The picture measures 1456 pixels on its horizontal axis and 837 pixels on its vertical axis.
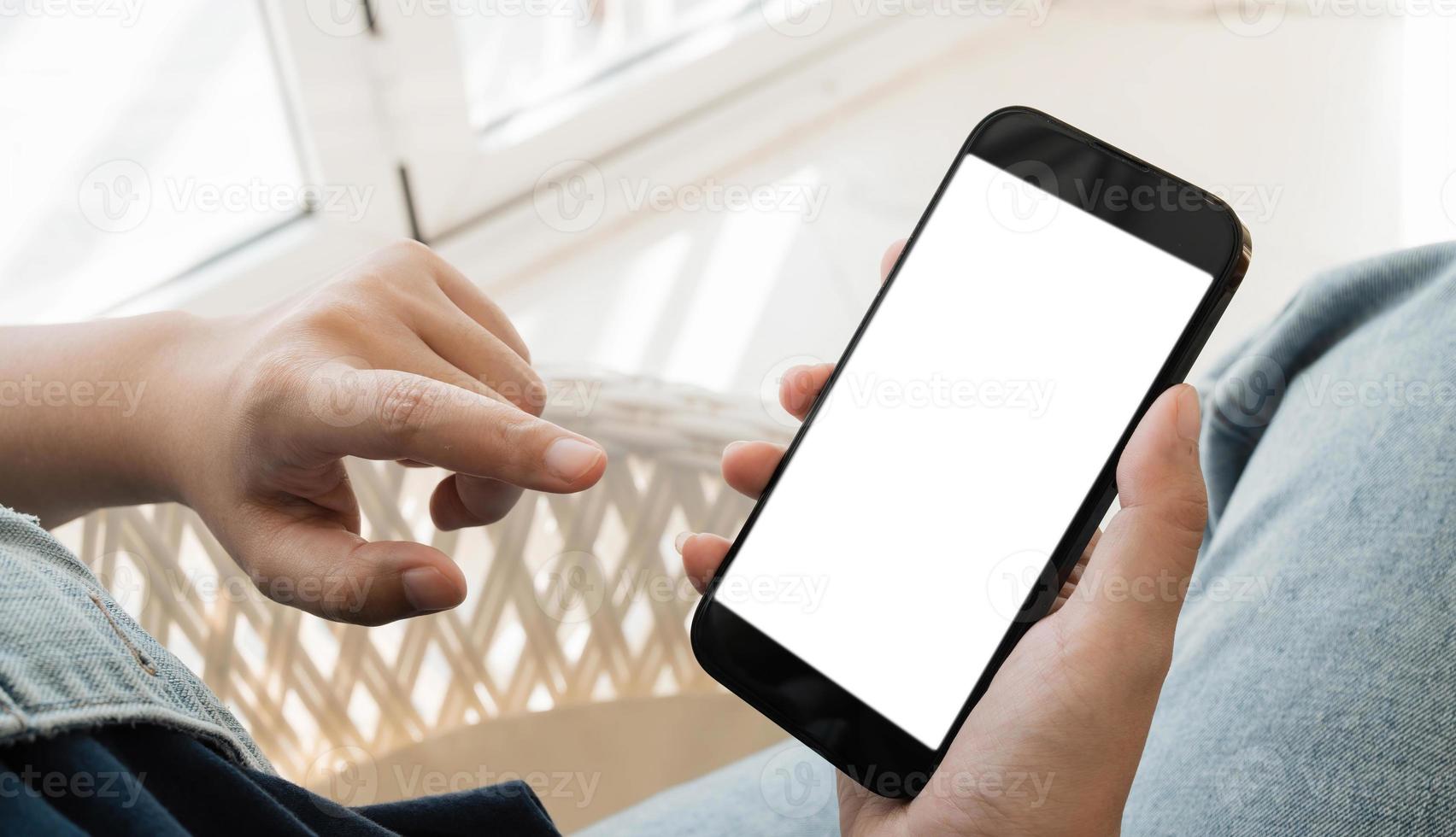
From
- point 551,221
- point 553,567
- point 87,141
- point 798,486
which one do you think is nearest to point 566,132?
point 551,221

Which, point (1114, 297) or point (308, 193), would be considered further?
point (308, 193)

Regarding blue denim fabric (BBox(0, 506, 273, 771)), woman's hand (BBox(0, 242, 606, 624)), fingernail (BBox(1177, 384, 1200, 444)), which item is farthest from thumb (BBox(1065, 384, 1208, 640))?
blue denim fabric (BBox(0, 506, 273, 771))

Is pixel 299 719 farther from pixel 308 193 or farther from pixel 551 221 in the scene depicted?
pixel 551 221

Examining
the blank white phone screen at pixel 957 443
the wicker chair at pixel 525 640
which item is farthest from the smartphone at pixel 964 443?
the wicker chair at pixel 525 640

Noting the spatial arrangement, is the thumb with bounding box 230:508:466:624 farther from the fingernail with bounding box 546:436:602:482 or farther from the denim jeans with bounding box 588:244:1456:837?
the denim jeans with bounding box 588:244:1456:837

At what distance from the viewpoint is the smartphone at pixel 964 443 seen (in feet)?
1.39

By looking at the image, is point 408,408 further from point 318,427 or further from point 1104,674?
point 1104,674

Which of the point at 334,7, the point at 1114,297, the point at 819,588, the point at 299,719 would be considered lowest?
the point at 299,719

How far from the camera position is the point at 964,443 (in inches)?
18.0

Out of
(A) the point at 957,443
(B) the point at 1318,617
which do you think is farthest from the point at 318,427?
(B) the point at 1318,617

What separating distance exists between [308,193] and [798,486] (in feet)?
1.91

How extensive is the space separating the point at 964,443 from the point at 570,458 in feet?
0.60

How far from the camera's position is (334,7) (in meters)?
0.79

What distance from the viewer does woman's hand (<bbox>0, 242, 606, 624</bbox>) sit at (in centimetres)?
36
